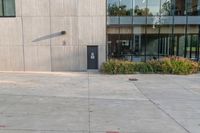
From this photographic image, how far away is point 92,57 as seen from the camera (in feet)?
69.9

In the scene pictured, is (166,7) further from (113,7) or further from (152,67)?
(152,67)

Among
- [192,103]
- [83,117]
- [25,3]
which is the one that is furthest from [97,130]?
[25,3]

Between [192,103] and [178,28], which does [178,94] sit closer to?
[192,103]

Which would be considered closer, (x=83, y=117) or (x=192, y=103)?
(x=83, y=117)

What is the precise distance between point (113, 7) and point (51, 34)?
6116mm

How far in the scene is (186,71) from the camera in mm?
20172

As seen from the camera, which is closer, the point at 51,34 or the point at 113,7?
the point at 51,34

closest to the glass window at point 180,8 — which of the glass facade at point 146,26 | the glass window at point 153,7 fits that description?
the glass facade at point 146,26

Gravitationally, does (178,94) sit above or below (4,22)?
below

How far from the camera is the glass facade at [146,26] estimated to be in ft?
76.3

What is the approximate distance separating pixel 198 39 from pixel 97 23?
961 centimetres

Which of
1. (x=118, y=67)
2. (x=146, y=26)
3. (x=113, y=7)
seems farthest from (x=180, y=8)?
(x=118, y=67)

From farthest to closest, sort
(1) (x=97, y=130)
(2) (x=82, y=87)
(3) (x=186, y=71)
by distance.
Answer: (3) (x=186, y=71)
(2) (x=82, y=87)
(1) (x=97, y=130)

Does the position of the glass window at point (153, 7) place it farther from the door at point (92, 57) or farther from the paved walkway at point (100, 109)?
the paved walkway at point (100, 109)
